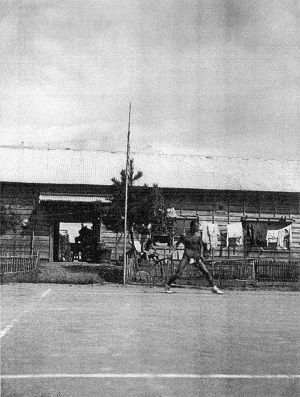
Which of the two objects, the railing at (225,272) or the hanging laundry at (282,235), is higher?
the hanging laundry at (282,235)

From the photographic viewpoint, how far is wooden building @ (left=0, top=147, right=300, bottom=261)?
32656 mm

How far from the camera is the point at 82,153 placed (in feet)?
123

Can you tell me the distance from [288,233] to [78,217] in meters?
11.8

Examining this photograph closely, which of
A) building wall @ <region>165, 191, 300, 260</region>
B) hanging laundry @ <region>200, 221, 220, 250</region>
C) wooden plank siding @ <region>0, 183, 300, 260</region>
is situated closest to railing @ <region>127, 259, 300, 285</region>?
hanging laundry @ <region>200, 221, 220, 250</region>

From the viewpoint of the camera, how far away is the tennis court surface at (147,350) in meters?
4.86

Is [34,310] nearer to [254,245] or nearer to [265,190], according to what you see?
[254,245]

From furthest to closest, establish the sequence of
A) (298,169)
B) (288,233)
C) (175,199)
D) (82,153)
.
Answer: (298,169) < (82,153) < (175,199) < (288,233)


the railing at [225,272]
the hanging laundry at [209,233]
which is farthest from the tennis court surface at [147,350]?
the hanging laundry at [209,233]

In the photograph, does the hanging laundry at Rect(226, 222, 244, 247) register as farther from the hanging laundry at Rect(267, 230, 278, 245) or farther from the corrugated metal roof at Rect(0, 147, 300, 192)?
the corrugated metal roof at Rect(0, 147, 300, 192)

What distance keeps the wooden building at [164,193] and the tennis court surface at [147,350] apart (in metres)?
20.9

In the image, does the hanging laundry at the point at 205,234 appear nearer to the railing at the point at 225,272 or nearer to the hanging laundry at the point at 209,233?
the hanging laundry at the point at 209,233

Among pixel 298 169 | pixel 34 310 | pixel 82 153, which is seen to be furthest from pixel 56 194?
pixel 34 310

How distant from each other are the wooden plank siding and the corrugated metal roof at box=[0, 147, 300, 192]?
0.48m

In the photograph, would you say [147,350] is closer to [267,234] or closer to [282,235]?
[282,235]
